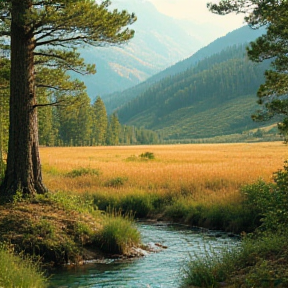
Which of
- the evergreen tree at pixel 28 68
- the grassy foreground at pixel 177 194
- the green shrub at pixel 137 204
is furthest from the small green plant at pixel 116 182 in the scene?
the evergreen tree at pixel 28 68

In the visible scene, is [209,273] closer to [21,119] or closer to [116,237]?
[116,237]

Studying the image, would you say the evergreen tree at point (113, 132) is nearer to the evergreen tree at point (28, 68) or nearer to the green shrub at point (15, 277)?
the evergreen tree at point (28, 68)

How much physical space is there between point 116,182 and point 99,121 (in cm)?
9240

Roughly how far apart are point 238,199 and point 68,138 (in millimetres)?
98368

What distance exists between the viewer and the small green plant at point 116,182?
2705 centimetres

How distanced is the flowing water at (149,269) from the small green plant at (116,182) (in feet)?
31.9

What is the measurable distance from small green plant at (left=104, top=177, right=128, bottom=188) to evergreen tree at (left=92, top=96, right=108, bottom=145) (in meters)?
88.2

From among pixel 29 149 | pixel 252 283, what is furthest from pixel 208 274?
pixel 29 149

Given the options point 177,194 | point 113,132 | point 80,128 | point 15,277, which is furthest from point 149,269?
point 113,132

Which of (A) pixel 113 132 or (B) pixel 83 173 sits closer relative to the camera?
(B) pixel 83 173

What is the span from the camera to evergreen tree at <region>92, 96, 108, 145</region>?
11775 centimetres

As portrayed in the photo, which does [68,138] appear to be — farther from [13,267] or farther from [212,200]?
[13,267]

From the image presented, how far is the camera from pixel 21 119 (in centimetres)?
1609

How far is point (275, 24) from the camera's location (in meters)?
15.4
